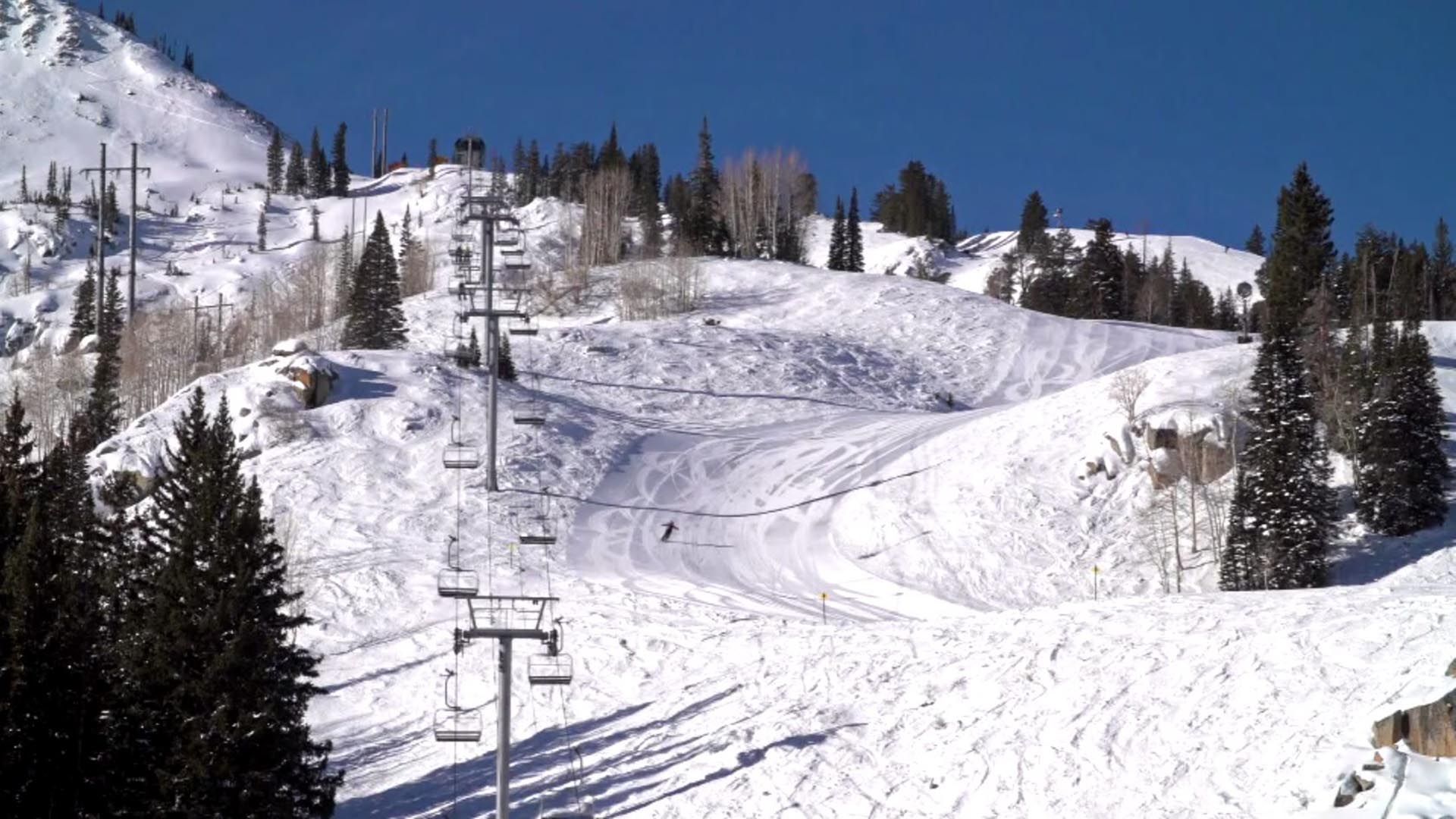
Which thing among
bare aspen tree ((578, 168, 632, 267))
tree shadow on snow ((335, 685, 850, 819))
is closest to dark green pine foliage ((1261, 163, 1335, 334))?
tree shadow on snow ((335, 685, 850, 819))

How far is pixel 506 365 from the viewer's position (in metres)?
60.4

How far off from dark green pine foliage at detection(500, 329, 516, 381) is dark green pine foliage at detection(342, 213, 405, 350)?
24.8 feet

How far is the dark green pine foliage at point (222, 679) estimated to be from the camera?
21.6 meters

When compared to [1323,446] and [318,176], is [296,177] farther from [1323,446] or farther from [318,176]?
[1323,446]

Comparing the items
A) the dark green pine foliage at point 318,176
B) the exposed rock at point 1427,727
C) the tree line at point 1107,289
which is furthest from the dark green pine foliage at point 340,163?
the exposed rock at point 1427,727

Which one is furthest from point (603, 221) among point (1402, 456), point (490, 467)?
point (1402, 456)

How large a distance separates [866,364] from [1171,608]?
151ft

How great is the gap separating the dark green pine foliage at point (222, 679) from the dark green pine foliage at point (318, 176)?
150 meters

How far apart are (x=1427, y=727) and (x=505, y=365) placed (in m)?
45.8

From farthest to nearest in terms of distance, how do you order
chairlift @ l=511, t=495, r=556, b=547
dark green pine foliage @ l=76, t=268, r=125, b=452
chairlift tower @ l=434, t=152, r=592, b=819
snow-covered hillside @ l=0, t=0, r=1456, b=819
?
dark green pine foliage @ l=76, t=268, r=125, b=452
chairlift @ l=511, t=495, r=556, b=547
chairlift tower @ l=434, t=152, r=592, b=819
snow-covered hillside @ l=0, t=0, r=1456, b=819

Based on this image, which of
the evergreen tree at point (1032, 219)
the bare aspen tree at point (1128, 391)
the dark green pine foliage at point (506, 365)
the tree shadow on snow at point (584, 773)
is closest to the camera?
the tree shadow on snow at point (584, 773)

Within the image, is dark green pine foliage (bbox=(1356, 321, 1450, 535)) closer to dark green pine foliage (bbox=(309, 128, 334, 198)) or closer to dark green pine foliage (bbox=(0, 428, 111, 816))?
dark green pine foliage (bbox=(0, 428, 111, 816))

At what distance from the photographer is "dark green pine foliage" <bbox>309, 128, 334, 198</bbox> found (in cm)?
16762

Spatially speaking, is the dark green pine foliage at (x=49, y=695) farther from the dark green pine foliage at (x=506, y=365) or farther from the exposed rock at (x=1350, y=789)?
the dark green pine foliage at (x=506, y=365)
